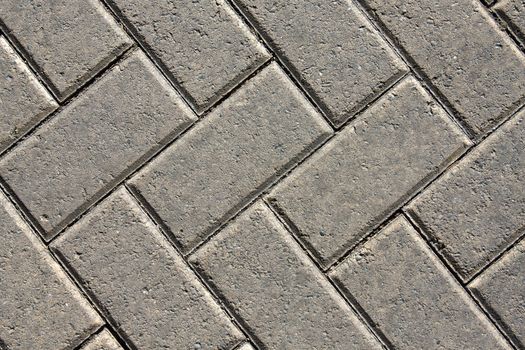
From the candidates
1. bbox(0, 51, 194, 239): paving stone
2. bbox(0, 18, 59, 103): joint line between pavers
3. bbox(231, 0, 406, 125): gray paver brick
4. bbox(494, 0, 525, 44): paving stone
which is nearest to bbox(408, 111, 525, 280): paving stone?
bbox(494, 0, 525, 44): paving stone

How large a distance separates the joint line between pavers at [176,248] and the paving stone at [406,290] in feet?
1.14

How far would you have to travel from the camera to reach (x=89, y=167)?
183 cm

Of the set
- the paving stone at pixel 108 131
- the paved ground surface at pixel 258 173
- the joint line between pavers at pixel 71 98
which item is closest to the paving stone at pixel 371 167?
the paved ground surface at pixel 258 173

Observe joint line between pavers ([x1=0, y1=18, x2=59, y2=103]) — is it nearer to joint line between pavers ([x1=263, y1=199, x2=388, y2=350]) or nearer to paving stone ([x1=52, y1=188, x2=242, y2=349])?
paving stone ([x1=52, y1=188, x2=242, y2=349])

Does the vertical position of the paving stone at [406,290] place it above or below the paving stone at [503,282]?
above

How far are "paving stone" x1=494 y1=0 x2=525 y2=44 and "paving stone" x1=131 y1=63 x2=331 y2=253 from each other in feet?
2.17

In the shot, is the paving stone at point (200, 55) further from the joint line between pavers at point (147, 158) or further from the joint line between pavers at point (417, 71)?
the joint line between pavers at point (417, 71)

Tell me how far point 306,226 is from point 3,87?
3.45 feet

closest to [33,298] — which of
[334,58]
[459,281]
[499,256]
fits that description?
[334,58]

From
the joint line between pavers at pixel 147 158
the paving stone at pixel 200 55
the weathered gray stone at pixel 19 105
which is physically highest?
the weathered gray stone at pixel 19 105

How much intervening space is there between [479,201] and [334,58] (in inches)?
25.2

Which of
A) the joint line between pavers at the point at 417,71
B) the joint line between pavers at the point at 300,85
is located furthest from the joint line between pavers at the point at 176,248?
the joint line between pavers at the point at 417,71

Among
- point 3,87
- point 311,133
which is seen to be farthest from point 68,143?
point 311,133

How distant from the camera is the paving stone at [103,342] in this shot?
183 cm
